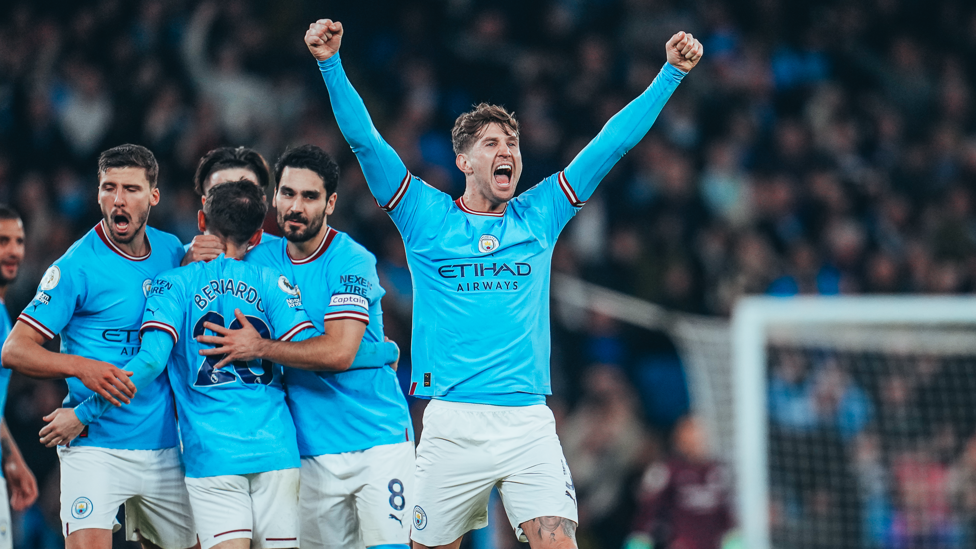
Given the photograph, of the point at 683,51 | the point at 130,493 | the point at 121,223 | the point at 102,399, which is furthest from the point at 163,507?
the point at 683,51

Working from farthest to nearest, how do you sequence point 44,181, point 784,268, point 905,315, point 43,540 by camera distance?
point 784,268
point 44,181
point 43,540
point 905,315

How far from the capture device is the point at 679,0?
576 inches

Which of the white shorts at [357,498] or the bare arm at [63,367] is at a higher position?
the bare arm at [63,367]

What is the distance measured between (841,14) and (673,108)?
3561mm

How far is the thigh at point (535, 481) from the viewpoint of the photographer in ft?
14.8

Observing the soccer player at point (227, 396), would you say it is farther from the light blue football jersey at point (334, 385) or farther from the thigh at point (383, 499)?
the thigh at point (383, 499)

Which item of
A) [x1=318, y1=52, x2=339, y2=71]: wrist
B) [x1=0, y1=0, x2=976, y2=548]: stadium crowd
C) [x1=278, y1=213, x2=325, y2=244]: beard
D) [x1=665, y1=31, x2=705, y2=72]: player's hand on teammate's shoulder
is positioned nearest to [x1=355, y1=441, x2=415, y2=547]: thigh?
[x1=278, y1=213, x2=325, y2=244]: beard

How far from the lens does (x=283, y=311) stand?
470cm

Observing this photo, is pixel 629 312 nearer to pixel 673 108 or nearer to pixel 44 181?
pixel 673 108

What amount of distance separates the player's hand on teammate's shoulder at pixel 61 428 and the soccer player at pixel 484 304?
5.14 feet

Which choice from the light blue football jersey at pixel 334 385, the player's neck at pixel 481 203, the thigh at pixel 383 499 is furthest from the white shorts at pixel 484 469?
the player's neck at pixel 481 203

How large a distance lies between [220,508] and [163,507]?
575 mm

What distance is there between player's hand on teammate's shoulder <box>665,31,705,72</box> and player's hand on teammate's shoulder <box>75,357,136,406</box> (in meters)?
3.03

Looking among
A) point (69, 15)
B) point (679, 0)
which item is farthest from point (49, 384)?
point (679, 0)
